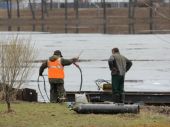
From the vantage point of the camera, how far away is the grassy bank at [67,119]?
38.3 feet

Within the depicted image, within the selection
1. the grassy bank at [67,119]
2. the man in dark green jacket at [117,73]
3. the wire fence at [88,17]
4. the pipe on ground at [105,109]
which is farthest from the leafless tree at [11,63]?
the wire fence at [88,17]

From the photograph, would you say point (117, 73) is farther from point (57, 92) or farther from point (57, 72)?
point (57, 92)

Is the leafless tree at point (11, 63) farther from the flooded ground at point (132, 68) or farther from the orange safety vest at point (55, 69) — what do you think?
the flooded ground at point (132, 68)

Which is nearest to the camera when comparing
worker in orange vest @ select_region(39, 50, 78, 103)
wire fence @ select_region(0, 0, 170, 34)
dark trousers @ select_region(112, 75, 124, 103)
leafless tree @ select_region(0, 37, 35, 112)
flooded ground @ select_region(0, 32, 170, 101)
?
leafless tree @ select_region(0, 37, 35, 112)

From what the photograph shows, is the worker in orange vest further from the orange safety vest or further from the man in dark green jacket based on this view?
the man in dark green jacket

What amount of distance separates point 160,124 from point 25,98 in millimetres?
6507

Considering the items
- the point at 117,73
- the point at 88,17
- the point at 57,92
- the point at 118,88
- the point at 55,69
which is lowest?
the point at 57,92

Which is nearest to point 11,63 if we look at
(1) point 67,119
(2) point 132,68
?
(1) point 67,119

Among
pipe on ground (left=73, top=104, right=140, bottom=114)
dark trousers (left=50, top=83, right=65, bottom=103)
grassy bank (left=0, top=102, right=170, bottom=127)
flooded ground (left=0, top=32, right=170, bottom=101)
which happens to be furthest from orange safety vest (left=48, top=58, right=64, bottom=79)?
pipe on ground (left=73, top=104, right=140, bottom=114)

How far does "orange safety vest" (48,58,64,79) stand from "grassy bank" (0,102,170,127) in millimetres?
2543

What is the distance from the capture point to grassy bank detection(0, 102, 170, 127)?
1168 centimetres

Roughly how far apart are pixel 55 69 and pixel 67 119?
14.8 feet

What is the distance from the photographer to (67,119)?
40.8 feet

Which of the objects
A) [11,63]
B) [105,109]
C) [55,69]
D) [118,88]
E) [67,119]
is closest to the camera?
[67,119]
